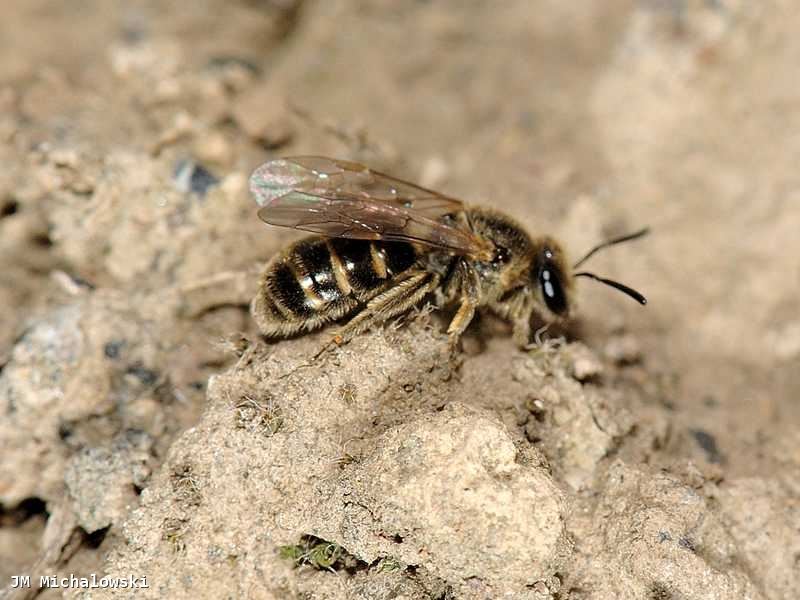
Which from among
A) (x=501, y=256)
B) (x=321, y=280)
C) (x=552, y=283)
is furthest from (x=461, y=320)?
(x=321, y=280)

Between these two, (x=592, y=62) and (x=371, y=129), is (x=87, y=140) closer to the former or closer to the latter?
(x=371, y=129)

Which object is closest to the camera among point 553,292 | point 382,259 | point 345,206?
point 345,206

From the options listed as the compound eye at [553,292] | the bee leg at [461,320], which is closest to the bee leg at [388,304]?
Answer: the bee leg at [461,320]

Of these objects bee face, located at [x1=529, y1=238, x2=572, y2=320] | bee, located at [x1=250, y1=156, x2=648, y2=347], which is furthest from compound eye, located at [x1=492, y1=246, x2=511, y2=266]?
bee face, located at [x1=529, y1=238, x2=572, y2=320]

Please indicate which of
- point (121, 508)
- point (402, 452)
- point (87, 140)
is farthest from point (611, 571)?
point (87, 140)

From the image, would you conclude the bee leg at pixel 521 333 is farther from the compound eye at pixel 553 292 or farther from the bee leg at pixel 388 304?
the bee leg at pixel 388 304

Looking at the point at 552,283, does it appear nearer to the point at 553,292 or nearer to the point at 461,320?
the point at 553,292
